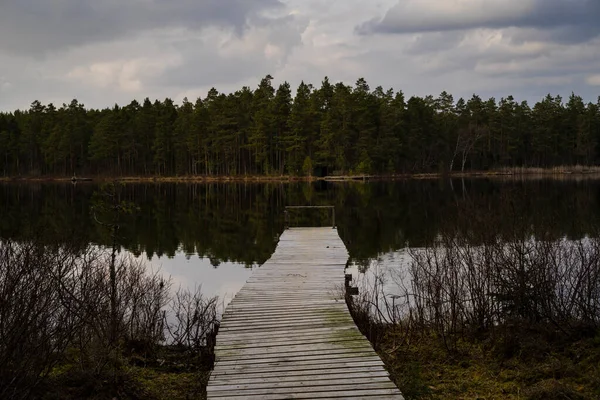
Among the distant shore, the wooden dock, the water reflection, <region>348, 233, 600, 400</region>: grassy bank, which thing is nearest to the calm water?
the water reflection

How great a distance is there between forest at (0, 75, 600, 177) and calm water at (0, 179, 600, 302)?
123 ft

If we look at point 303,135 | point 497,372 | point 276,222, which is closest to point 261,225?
point 276,222

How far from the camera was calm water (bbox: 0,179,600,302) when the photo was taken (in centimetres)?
1214

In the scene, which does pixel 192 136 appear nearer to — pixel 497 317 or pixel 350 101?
pixel 350 101

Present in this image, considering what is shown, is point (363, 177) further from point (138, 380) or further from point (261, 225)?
point (138, 380)

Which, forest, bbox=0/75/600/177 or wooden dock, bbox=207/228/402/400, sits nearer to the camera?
wooden dock, bbox=207/228/402/400

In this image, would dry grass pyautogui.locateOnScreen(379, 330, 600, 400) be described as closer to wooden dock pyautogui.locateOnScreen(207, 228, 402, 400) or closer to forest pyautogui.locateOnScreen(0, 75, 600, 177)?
wooden dock pyautogui.locateOnScreen(207, 228, 402, 400)

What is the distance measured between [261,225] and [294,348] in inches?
925

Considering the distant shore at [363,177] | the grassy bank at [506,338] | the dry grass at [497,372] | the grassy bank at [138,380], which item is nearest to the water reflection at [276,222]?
Result: the grassy bank at [506,338]

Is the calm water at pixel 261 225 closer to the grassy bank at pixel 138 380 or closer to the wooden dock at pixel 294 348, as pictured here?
the grassy bank at pixel 138 380

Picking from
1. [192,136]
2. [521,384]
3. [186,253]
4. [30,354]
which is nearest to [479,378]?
[521,384]

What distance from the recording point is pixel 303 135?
8362 centimetres

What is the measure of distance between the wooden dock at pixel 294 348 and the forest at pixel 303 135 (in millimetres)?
69256

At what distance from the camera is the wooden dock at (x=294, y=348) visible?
246 inches
